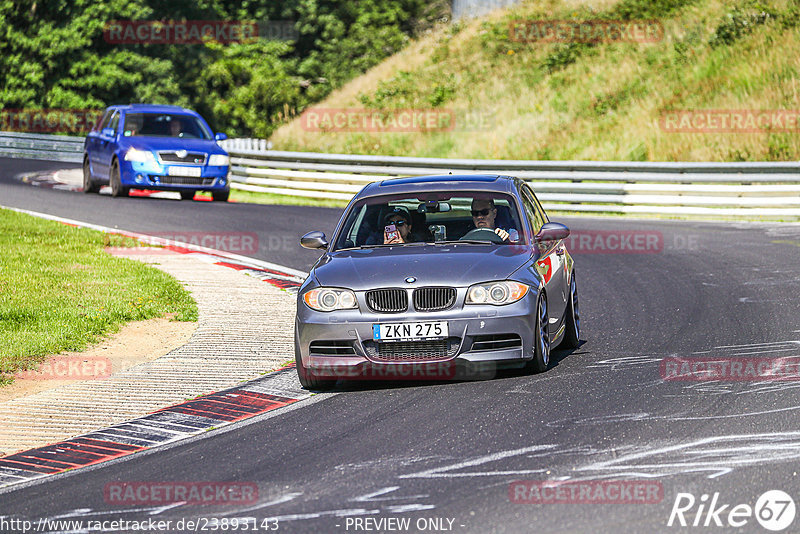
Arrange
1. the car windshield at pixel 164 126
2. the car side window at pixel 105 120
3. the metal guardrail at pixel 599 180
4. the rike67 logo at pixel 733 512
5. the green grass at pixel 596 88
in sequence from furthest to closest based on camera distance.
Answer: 1. the green grass at pixel 596 88
2. the car side window at pixel 105 120
3. the car windshield at pixel 164 126
4. the metal guardrail at pixel 599 180
5. the rike67 logo at pixel 733 512

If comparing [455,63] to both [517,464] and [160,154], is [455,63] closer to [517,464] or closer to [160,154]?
[160,154]

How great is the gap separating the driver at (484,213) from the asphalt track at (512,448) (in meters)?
1.23

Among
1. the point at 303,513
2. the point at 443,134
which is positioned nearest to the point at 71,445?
the point at 303,513

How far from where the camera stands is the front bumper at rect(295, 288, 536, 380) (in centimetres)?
Result: 866

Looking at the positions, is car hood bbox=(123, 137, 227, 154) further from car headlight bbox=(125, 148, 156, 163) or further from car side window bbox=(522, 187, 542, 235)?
car side window bbox=(522, 187, 542, 235)

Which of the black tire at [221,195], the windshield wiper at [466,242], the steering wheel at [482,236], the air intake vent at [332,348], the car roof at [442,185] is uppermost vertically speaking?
the car roof at [442,185]

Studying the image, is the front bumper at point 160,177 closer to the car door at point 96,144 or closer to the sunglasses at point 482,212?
the car door at point 96,144

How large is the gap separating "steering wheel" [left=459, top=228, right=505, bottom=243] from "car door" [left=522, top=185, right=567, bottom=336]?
14.9 inches

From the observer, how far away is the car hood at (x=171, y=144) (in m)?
24.2

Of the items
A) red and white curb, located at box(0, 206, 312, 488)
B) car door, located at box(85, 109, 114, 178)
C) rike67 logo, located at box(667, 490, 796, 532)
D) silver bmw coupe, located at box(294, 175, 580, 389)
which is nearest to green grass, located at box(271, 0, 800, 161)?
car door, located at box(85, 109, 114, 178)

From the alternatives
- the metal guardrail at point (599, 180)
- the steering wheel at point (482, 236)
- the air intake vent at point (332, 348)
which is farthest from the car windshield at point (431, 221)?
the metal guardrail at point (599, 180)

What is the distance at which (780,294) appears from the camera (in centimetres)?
1284

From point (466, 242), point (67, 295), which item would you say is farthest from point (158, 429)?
point (67, 295)

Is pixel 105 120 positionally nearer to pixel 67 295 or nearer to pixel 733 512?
pixel 67 295
